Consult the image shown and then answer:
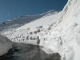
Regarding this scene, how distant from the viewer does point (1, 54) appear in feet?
55.1

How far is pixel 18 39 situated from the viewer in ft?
122

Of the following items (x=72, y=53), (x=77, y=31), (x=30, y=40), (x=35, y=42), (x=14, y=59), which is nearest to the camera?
(x=72, y=53)

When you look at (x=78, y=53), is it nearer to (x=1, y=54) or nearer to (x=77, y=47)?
(x=77, y=47)

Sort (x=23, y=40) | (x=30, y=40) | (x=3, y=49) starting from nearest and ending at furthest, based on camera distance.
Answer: (x=3, y=49) < (x=30, y=40) < (x=23, y=40)

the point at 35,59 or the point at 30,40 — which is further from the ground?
the point at 30,40

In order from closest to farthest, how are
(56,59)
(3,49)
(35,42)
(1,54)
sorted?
(56,59) < (1,54) < (3,49) < (35,42)

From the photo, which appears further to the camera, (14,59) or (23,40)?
(23,40)

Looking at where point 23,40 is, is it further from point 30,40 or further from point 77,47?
point 77,47

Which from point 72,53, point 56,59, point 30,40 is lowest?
point 56,59

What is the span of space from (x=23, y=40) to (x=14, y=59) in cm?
2059

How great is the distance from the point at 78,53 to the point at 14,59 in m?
8.17

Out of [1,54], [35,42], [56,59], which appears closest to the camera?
[56,59]

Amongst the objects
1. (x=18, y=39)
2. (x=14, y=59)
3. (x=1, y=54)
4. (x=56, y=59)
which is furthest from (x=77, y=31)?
(x=18, y=39)

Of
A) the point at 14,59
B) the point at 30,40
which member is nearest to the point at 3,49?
the point at 14,59
